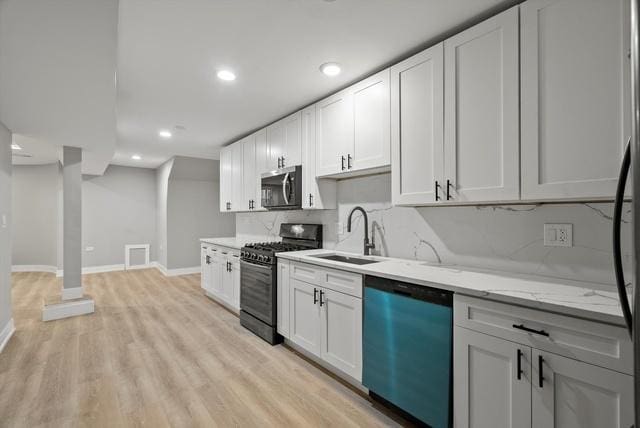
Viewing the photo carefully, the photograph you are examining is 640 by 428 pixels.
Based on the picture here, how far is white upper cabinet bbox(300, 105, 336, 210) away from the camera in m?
3.05

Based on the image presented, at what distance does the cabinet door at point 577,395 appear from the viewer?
1.10 metres

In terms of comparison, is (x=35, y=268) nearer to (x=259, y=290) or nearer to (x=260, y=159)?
(x=260, y=159)

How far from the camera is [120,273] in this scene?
22.1 ft

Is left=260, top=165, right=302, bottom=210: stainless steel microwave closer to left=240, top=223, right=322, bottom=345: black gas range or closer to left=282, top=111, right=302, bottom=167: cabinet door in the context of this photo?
left=282, top=111, right=302, bottom=167: cabinet door

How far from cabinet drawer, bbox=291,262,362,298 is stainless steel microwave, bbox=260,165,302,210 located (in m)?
0.80

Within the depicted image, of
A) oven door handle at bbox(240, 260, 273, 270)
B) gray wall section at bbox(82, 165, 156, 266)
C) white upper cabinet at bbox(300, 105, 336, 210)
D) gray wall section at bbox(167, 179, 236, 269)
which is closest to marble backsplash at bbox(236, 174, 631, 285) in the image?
white upper cabinet at bbox(300, 105, 336, 210)

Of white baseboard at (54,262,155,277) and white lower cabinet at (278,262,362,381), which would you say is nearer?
white lower cabinet at (278,262,362,381)

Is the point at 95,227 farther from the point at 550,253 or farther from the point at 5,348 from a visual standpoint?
the point at 550,253

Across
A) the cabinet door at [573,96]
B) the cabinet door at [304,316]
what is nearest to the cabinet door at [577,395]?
the cabinet door at [573,96]

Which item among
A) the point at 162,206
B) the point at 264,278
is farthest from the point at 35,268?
the point at 264,278

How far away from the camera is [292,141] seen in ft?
11.1

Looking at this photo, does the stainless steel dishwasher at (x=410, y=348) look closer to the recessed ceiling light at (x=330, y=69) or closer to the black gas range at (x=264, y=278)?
the black gas range at (x=264, y=278)

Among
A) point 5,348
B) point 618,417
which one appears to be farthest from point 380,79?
point 5,348

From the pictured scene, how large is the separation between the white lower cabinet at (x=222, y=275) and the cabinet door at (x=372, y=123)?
84.0 inches
